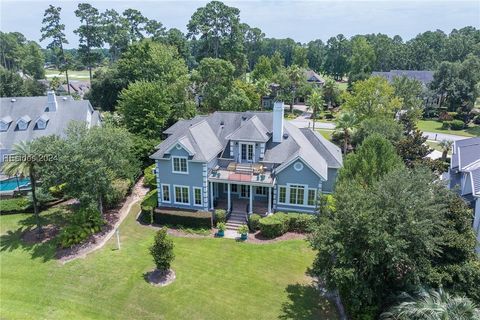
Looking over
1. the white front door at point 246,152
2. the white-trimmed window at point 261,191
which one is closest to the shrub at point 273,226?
the white-trimmed window at point 261,191

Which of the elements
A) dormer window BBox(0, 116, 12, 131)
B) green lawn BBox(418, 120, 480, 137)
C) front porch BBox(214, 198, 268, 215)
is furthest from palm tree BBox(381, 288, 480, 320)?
green lawn BBox(418, 120, 480, 137)

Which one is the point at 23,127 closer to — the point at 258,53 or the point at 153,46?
the point at 153,46

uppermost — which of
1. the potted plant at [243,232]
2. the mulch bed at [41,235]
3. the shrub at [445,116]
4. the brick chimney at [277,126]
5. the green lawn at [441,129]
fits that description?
the brick chimney at [277,126]

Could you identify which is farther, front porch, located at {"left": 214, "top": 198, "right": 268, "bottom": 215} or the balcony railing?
front porch, located at {"left": 214, "top": 198, "right": 268, "bottom": 215}

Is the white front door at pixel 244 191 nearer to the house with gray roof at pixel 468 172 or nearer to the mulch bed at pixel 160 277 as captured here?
the mulch bed at pixel 160 277

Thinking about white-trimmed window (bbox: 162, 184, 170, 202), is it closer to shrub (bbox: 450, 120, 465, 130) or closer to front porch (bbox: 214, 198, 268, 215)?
front porch (bbox: 214, 198, 268, 215)

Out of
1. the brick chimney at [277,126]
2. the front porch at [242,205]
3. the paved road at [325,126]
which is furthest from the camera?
the paved road at [325,126]

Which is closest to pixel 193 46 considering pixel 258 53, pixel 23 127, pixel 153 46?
pixel 258 53
